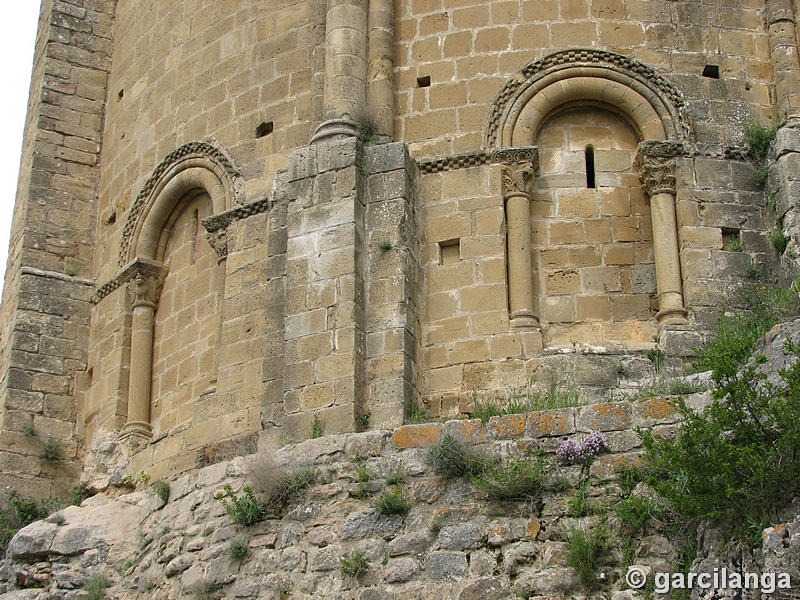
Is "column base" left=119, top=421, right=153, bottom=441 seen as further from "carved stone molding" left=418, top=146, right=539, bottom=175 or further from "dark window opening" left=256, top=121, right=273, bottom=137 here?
"carved stone molding" left=418, top=146, right=539, bottom=175

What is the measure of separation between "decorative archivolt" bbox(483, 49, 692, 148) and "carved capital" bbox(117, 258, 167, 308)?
4.79m

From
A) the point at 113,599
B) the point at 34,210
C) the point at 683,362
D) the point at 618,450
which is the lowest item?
the point at 113,599

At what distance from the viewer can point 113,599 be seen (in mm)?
14461

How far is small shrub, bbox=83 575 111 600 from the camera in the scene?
14.4m

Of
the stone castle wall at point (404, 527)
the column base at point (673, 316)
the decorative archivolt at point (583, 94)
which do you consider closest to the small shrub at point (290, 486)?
the stone castle wall at point (404, 527)

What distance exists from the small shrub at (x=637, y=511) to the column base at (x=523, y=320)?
10.5 feet

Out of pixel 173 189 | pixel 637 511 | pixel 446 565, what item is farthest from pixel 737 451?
pixel 173 189

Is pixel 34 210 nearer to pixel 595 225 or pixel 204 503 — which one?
pixel 204 503

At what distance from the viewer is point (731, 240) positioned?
15023mm

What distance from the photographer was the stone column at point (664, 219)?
1460cm

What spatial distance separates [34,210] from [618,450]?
10007mm

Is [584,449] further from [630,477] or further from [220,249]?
[220,249]

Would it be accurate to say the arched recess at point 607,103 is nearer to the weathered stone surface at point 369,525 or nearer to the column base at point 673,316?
the column base at point 673,316

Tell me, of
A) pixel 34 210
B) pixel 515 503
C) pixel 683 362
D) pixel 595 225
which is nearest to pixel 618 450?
pixel 515 503
